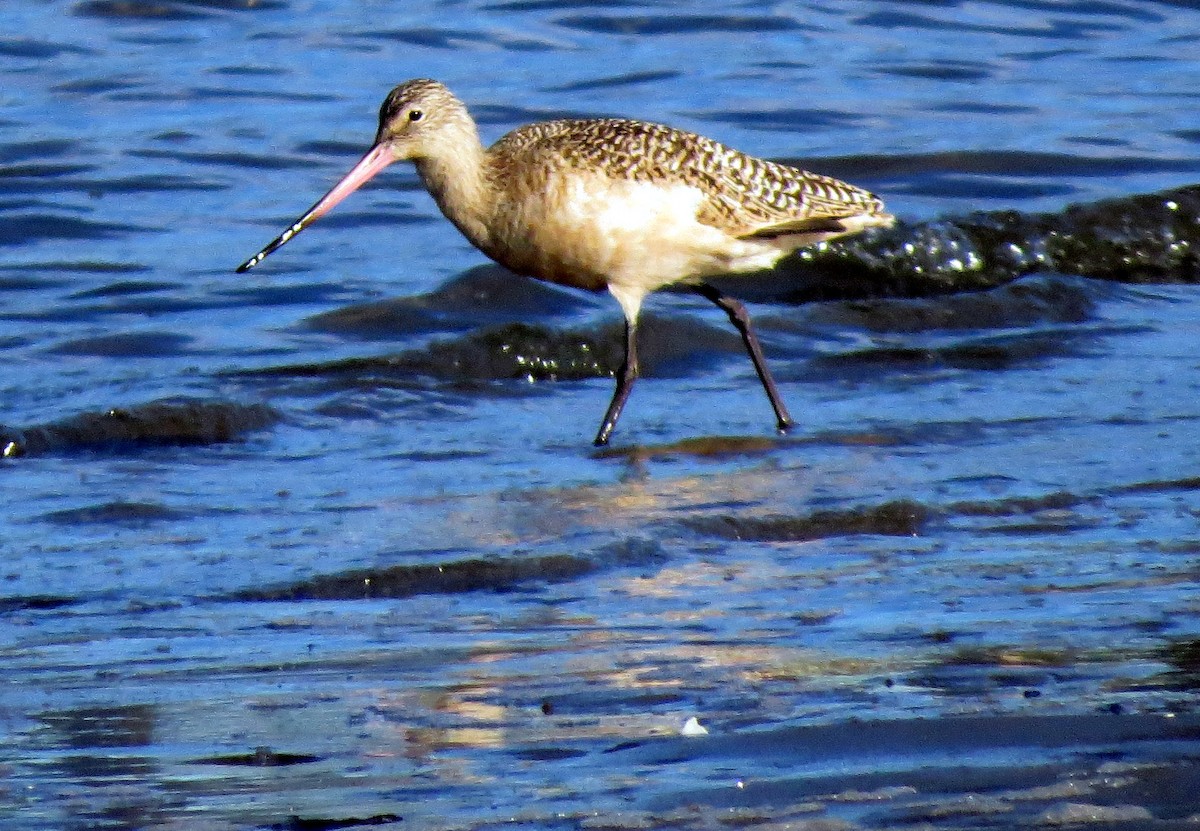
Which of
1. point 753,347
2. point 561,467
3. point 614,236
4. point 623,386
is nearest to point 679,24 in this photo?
point 753,347

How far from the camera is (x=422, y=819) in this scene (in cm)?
340

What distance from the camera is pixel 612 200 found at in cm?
705

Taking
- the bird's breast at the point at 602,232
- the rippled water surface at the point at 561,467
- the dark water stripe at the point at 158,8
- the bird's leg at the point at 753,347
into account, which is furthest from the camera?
the dark water stripe at the point at 158,8

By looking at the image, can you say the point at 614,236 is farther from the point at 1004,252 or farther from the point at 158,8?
the point at 158,8

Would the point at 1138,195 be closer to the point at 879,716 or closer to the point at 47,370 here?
the point at 47,370

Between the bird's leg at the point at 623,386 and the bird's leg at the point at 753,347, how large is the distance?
0.36 meters

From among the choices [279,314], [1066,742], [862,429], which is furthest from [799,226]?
[1066,742]

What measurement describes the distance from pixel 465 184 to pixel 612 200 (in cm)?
Answer: 54

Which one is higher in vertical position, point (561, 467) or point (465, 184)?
point (465, 184)

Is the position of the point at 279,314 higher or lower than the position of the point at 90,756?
lower

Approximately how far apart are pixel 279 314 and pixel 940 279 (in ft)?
10.4

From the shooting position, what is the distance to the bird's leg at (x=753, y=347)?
7422 mm

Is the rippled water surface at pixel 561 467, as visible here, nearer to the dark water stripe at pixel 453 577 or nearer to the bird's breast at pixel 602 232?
the dark water stripe at pixel 453 577

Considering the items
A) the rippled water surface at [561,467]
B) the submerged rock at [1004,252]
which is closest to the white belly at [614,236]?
the rippled water surface at [561,467]
